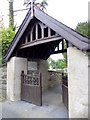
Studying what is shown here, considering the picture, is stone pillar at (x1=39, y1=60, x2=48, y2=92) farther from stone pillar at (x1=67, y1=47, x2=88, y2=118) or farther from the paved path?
stone pillar at (x1=67, y1=47, x2=88, y2=118)

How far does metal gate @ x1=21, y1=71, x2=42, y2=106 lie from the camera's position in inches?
250

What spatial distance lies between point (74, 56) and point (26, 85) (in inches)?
142

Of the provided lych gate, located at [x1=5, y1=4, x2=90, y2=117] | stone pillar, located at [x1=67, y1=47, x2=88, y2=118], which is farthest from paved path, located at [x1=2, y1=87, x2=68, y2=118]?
stone pillar, located at [x1=67, y1=47, x2=88, y2=118]

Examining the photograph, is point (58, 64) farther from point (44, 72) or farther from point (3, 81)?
point (3, 81)

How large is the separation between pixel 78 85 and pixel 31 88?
3.04 metres

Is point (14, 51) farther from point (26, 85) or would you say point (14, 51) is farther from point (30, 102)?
point (30, 102)

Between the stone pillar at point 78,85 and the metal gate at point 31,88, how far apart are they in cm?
215

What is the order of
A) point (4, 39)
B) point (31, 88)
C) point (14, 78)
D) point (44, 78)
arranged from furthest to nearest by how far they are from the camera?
point (4, 39) < point (44, 78) < point (14, 78) < point (31, 88)

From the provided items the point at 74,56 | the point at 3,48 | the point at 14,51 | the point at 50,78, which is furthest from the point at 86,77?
the point at 3,48

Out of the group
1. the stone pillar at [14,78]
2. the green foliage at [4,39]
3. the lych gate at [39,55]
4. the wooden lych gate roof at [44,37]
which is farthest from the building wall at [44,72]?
the green foliage at [4,39]

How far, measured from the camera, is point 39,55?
9.40 metres

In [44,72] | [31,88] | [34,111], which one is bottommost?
[34,111]

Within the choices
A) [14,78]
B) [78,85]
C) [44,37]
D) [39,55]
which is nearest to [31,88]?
[14,78]

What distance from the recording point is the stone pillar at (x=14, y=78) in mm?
7215
